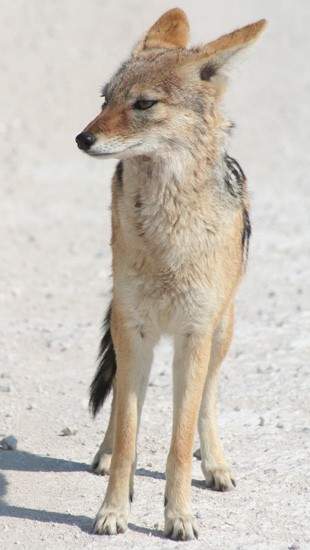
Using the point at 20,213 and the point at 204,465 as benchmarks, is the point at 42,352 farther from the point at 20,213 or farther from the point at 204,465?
the point at 20,213

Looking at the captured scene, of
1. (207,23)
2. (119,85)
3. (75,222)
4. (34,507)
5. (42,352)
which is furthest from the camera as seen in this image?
(207,23)

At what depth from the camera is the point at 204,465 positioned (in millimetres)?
5012

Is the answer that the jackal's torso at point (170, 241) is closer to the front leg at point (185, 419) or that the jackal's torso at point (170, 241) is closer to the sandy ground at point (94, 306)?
the front leg at point (185, 419)

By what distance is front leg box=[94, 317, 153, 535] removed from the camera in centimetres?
427

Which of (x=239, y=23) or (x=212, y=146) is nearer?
(x=212, y=146)

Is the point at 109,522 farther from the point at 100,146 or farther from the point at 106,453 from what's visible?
the point at 100,146

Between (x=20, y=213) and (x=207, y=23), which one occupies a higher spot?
(x=207, y=23)

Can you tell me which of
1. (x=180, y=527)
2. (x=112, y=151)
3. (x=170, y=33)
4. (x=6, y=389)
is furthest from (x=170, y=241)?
(x=6, y=389)

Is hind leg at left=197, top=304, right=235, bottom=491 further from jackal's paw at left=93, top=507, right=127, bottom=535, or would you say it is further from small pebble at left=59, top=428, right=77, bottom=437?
small pebble at left=59, top=428, right=77, bottom=437

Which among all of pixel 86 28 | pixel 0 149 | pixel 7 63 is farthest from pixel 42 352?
pixel 86 28

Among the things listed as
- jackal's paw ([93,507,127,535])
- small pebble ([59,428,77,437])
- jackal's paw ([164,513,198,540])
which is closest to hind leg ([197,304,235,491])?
jackal's paw ([164,513,198,540])

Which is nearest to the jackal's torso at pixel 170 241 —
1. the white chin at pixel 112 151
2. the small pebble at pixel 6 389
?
the white chin at pixel 112 151

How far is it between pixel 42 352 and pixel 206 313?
10.8 ft

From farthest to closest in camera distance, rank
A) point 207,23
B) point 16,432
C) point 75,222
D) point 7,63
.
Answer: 1. point 207,23
2. point 7,63
3. point 75,222
4. point 16,432
